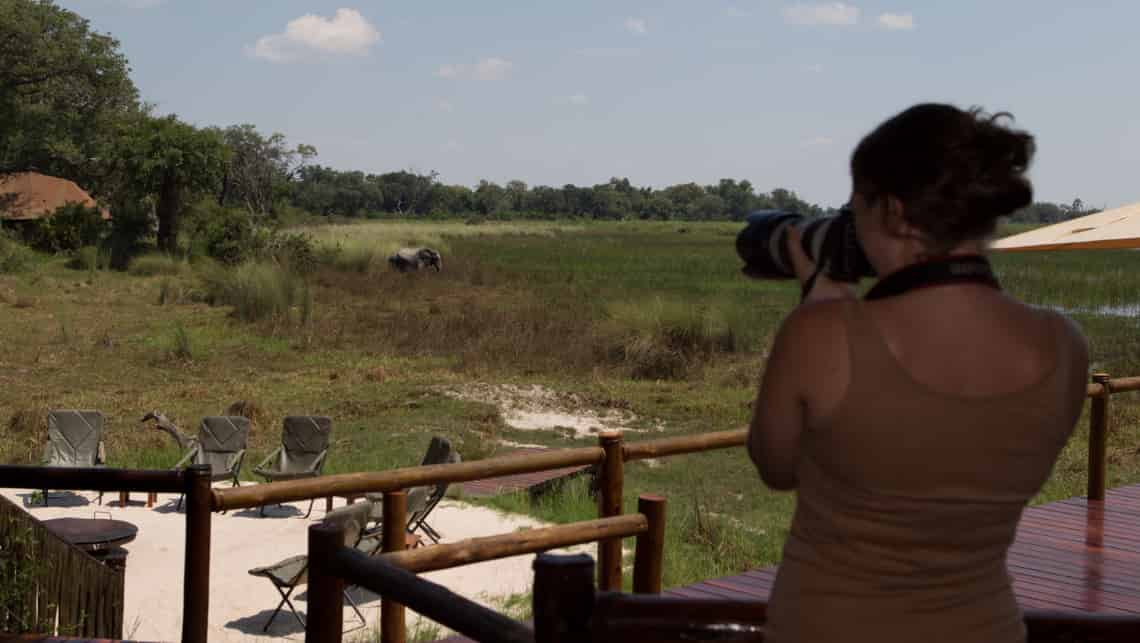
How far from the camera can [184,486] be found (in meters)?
3.72

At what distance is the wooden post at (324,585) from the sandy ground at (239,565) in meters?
4.11

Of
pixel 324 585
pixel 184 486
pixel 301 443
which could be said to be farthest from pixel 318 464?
pixel 324 585

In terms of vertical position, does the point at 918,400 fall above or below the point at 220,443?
above

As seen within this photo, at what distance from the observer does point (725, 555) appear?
8.19 metres

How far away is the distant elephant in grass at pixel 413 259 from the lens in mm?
35094

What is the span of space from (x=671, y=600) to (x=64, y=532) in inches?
250

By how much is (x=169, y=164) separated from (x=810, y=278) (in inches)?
1407

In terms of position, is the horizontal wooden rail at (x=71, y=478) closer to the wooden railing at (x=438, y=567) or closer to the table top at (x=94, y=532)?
the wooden railing at (x=438, y=567)

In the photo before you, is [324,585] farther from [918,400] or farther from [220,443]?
[220,443]

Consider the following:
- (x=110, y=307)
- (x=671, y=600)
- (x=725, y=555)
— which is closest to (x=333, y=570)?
(x=671, y=600)

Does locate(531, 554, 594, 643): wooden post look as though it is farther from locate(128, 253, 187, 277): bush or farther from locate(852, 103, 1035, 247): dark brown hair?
locate(128, 253, 187, 277): bush

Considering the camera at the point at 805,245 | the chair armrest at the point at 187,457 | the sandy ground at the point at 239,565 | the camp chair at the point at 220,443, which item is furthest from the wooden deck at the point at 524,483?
the camera at the point at 805,245

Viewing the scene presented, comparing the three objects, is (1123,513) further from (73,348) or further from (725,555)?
(73,348)

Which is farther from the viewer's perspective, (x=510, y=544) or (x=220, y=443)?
(x=220, y=443)
